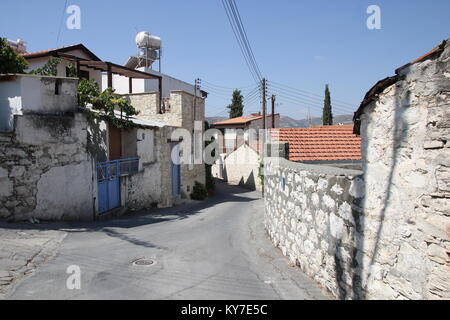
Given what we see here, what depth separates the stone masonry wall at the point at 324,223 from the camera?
171 inches

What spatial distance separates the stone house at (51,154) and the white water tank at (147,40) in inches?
827

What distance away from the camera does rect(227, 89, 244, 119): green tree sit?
49938 millimetres

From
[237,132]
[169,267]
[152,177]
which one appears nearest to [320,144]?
[169,267]

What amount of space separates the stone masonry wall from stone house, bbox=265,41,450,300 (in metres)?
0.02

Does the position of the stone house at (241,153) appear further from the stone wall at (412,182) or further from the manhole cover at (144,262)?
the stone wall at (412,182)

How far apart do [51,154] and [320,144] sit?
9250mm

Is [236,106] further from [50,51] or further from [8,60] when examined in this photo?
[8,60]

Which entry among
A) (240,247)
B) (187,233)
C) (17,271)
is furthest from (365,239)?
(187,233)

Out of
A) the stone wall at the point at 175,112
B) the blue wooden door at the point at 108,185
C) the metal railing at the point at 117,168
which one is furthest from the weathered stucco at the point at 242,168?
the blue wooden door at the point at 108,185

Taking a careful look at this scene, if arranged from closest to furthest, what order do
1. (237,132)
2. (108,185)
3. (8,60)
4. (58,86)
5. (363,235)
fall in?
(363,235) < (58,86) < (8,60) < (108,185) < (237,132)

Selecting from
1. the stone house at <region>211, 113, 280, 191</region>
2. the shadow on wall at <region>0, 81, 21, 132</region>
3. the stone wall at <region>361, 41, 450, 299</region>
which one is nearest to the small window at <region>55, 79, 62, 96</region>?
the shadow on wall at <region>0, 81, 21, 132</region>

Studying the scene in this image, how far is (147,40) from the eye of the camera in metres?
31.4

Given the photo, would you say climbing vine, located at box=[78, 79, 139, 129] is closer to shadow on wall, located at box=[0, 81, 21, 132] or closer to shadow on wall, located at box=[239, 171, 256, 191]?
shadow on wall, located at box=[0, 81, 21, 132]
